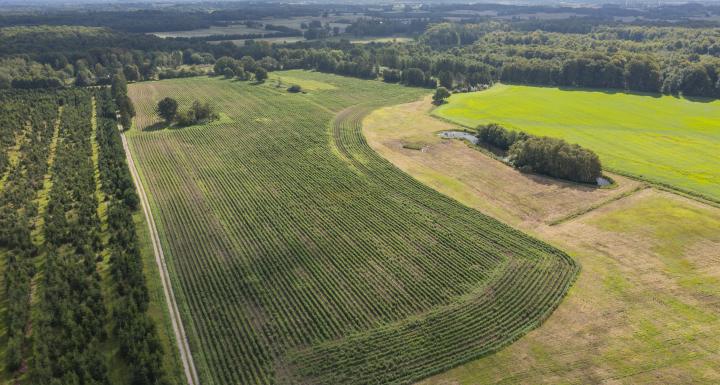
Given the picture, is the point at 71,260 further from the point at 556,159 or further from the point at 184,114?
the point at 556,159

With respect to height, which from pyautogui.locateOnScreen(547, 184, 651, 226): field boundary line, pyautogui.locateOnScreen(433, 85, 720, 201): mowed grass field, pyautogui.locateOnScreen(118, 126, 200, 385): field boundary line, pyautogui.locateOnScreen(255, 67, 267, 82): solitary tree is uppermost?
pyautogui.locateOnScreen(255, 67, 267, 82): solitary tree

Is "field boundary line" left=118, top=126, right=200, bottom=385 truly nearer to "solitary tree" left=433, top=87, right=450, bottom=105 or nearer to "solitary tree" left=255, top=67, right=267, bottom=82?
"solitary tree" left=433, top=87, right=450, bottom=105

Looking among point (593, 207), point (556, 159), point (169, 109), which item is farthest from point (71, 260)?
point (556, 159)

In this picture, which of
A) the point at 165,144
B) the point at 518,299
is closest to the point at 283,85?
the point at 165,144

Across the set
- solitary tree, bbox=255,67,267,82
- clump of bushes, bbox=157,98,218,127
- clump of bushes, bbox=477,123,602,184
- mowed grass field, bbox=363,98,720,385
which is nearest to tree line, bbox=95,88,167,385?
mowed grass field, bbox=363,98,720,385

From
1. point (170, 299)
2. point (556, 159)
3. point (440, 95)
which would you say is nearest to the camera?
point (170, 299)

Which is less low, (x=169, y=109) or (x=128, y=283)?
(x=169, y=109)
